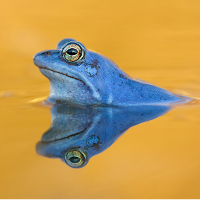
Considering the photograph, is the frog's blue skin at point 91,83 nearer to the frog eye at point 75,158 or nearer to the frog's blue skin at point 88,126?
the frog's blue skin at point 88,126

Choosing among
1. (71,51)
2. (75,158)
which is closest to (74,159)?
(75,158)

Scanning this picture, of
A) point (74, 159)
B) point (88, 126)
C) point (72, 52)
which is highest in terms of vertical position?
point (72, 52)

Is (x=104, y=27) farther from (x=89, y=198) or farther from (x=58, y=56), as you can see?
(x=89, y=198)

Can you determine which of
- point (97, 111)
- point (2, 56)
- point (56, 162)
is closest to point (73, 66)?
point (97, 111)

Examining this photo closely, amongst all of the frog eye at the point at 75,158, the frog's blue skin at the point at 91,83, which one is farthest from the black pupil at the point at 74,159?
the frog's blue skin at the point at 91,83

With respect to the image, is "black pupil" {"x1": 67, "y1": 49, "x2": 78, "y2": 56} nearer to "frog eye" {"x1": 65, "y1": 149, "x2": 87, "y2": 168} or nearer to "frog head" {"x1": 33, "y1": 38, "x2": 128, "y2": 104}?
"frog head" {"x1": 33, "y1": 38, "x2": 128, "y2": 104}

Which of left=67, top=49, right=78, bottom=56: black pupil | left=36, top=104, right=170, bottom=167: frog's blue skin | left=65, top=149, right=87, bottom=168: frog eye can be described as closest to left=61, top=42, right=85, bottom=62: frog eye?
left=67, top=49, right=78, bottom=56: black pupil

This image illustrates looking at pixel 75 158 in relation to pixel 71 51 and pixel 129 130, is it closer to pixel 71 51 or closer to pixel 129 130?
pixel 129 130
